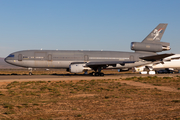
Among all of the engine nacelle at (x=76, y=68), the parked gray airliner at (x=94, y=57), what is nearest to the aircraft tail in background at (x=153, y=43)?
the parked gray airliner at (x=94, y=57)

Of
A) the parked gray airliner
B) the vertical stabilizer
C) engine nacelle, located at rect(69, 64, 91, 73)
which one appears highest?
the vertical stabilizer

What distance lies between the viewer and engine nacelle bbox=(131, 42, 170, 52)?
3825 cm

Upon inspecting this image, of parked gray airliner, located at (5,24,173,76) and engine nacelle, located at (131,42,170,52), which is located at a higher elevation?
engine nacelle, located at (131,42,170,52)

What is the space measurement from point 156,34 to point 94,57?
1269cm

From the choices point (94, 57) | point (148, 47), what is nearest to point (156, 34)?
point (148, 47)

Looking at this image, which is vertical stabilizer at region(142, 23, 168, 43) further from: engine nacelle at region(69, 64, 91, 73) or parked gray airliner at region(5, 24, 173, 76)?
engine nacelle at region(69, 64, 91, 73)

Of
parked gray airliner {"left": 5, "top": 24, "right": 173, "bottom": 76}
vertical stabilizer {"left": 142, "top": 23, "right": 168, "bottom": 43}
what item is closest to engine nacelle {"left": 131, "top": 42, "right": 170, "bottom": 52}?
parked gray airliner {"left": 5, "top": 24, "right": 173, "bottom": 76}

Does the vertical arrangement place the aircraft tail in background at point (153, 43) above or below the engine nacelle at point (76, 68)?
above

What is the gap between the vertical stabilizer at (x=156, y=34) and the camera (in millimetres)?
39031

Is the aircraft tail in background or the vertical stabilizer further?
the vertical stabilizer

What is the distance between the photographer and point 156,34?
128 feet

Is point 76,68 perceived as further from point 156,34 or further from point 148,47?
point 156,34

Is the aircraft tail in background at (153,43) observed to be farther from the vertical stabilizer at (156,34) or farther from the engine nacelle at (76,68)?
the engine nacelle at (76,68)

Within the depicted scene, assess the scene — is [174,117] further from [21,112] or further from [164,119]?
[21,112]
